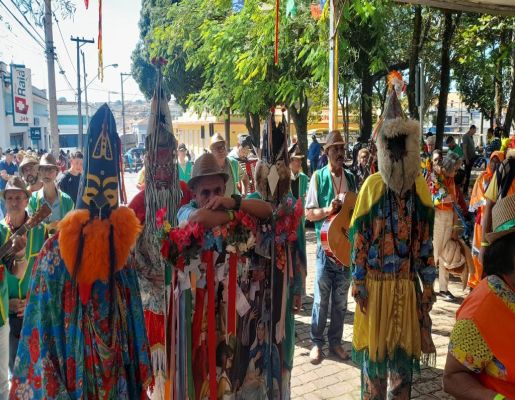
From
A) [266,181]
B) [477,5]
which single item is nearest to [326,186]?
[266,181]

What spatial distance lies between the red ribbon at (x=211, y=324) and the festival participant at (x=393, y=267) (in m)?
1.06

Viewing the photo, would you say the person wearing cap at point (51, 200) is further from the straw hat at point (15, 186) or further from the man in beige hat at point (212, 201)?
the man in beige hat at point (212, 201)

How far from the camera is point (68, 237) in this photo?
2.51m

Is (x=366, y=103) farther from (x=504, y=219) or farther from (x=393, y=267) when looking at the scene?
(x=504, y=219)

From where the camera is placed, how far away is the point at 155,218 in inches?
153

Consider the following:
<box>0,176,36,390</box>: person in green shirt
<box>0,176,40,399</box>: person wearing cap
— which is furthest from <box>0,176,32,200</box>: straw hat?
<box>0,176,36,390</box>: person in green shirt

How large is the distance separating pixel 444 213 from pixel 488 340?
16.3 feet

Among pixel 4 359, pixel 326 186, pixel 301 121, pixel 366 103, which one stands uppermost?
pixel 366 103

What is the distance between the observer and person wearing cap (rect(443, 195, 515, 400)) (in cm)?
199

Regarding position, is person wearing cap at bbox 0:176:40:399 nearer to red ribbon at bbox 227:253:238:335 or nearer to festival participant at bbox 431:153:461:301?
red ribbon at bbox 227:253:238:335

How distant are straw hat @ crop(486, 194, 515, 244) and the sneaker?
121 inches

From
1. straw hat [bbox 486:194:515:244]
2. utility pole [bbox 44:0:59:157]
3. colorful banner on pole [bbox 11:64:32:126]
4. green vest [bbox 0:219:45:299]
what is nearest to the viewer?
straw hat [bbox 486:194:515:244]

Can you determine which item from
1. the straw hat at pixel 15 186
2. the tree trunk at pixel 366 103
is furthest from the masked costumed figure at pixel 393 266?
the tree trunk at pixel 366 103

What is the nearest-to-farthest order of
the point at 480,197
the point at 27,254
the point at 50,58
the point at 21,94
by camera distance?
the point at 27,254 → the point at 480,197 → the point at 50,58 → the point at 21,94
